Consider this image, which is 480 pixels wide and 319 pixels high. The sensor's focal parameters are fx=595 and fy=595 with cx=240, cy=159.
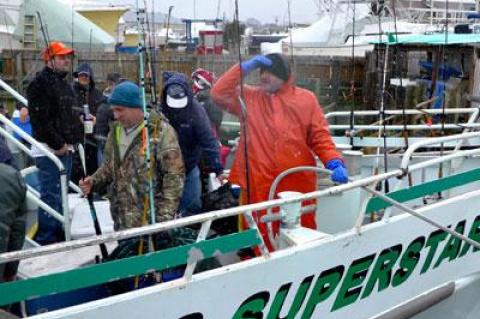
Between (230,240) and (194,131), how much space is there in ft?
4.81

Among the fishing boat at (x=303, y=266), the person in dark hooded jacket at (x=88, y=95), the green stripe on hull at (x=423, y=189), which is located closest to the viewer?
the fishing boat at (x=303, y=266)

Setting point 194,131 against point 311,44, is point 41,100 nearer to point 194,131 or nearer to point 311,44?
point 194,131

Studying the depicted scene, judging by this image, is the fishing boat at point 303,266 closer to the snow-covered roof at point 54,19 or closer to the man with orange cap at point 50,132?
the man with orange cap at point 50,132

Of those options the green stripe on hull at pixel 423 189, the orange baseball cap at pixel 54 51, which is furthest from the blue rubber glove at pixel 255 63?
the orange baseball cap at pixel 54 51

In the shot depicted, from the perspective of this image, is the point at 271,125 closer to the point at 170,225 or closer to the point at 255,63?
the point at 255,63

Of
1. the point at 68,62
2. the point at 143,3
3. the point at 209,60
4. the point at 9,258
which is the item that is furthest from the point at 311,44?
the point at 9,258

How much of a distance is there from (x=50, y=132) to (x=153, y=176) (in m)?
1.68

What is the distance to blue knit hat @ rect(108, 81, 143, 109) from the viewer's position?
332 centimetres

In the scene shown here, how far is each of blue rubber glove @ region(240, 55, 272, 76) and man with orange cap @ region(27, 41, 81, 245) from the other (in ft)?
5.44

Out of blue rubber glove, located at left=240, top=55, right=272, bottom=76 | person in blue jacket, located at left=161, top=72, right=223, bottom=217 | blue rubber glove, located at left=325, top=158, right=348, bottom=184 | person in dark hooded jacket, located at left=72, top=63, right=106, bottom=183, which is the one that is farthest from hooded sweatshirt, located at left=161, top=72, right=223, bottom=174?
person in dark hooded jacket, located at left=72, top=63, right=106, bottom=183

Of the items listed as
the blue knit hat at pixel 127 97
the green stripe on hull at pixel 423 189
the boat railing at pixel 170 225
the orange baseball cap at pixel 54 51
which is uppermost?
the orange baseball cap at pixel 54 51

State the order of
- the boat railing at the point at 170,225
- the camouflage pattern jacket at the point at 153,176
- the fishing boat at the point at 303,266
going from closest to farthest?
the boat railing at the point at 170,225 < the fishing boat at the point at 303,266 < the camouflage pattern jacket at the point at 153,176

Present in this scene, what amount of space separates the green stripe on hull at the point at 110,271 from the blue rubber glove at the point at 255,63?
1345 millimetres

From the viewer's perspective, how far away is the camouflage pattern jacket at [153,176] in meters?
3.32
